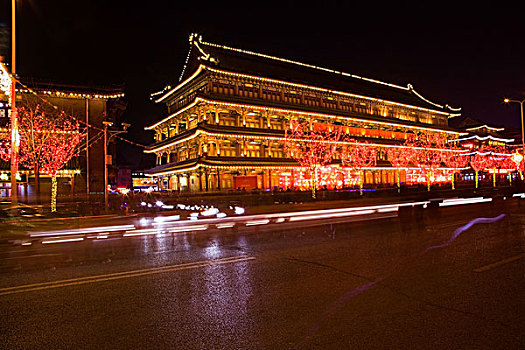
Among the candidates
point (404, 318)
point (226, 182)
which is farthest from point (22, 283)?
point (226, 182)

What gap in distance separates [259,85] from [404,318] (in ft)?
135

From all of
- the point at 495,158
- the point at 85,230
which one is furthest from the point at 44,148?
the point at 495,158

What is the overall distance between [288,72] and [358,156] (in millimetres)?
16053

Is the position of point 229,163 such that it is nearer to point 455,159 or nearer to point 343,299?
point 343,299

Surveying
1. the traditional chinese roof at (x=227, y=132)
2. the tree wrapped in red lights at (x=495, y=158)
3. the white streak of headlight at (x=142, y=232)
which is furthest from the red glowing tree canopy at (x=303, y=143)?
the tree wrapped in red lights at (x=495, y=158)

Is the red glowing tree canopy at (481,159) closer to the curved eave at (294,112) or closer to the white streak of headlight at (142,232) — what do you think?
the curved eave at (294,112)

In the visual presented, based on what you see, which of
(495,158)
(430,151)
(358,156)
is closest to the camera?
(358,156)

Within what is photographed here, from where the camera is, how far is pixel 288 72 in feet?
161

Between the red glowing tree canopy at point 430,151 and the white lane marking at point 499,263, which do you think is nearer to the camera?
the white lane marking at point 499,263

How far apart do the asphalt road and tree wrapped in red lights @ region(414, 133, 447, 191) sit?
152ft

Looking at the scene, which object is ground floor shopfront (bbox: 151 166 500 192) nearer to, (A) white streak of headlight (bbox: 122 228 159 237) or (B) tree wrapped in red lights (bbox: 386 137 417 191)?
(B) tree wrapped in red lights (bbox: 386 137 417 191)

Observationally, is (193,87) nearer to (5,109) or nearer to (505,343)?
(5,109)

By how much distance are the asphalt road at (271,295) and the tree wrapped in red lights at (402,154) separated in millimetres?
46171

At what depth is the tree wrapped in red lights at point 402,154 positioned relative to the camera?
2098 inches
